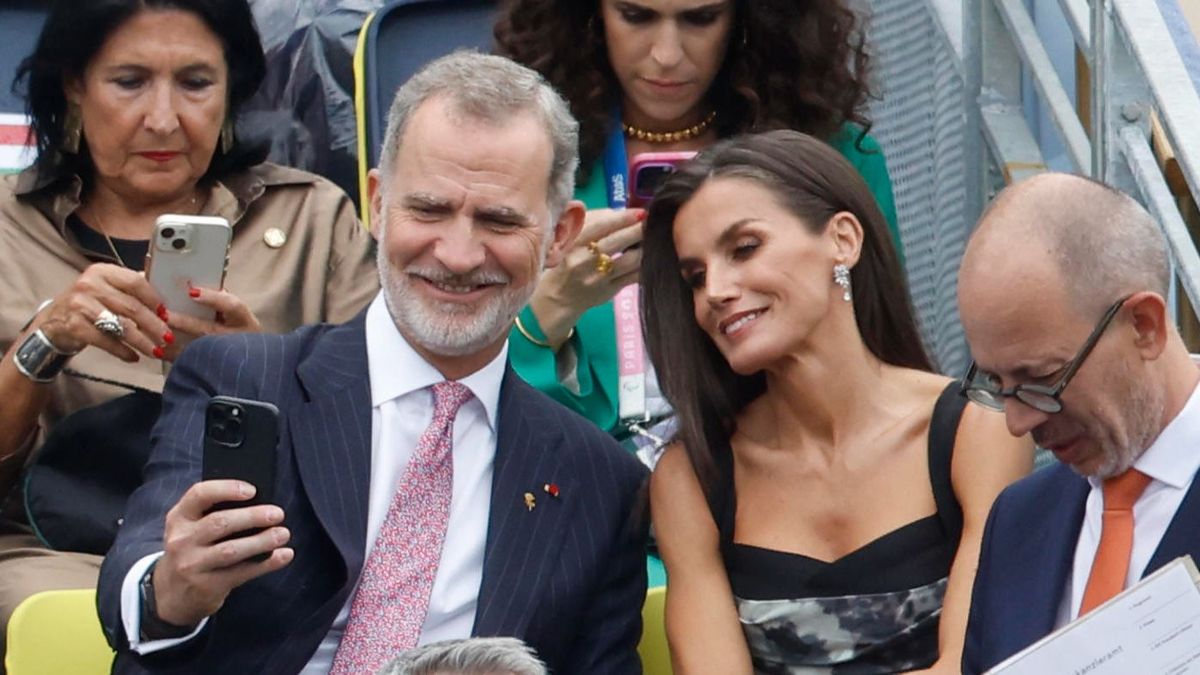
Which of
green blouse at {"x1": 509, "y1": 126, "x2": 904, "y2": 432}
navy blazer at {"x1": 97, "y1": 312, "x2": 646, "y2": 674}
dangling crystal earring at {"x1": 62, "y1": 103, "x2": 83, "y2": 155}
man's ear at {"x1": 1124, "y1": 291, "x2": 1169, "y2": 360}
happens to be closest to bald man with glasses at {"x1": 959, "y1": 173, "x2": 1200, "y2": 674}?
man's ear at {"x1": 1124, "y1": 291, "x2": 1169, "y2": 360}

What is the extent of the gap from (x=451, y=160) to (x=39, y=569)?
1019 mm

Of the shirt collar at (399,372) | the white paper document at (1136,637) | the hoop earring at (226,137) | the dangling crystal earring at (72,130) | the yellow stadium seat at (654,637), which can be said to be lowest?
the yellow stadium seat at (654,637)

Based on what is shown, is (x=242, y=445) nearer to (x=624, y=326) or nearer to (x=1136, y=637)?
(x=1136, y=637)

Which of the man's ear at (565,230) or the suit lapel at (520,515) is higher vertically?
the man's ear at (565,230)

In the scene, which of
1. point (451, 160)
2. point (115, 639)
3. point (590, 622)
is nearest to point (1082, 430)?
point (590, 622)

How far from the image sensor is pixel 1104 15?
14.1ft

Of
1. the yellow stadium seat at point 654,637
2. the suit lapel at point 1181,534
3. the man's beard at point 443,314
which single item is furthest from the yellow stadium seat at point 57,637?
the suit lapel at point 1181,534

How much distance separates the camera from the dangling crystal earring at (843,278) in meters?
3.82

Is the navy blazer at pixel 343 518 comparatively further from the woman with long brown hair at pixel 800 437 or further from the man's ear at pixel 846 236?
the man's ear at pixel 846 236

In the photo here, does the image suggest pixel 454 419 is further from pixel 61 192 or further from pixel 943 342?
pixel 943 342

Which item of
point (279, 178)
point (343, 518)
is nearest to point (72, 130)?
point (279, 178)

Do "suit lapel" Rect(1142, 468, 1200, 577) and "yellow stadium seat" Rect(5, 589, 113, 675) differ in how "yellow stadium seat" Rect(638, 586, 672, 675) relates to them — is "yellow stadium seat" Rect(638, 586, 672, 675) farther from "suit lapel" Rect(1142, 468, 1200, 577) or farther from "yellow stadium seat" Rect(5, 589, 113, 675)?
"suit lapel" Rect(1142, 468, 1200, 577)

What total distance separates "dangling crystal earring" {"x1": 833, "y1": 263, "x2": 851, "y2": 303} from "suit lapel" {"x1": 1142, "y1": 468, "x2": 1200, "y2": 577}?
0.93 metres

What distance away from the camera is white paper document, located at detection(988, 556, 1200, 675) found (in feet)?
8.74
